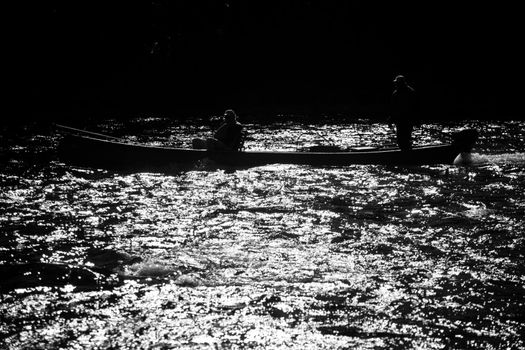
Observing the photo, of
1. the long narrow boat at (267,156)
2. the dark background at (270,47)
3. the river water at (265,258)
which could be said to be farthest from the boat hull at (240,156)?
the dark background at (270,47)

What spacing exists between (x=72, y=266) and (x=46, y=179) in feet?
22.4

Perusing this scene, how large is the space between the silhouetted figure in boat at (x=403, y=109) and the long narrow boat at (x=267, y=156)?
64 cm

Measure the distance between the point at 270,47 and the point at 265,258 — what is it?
3105cm

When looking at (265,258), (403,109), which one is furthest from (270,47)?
(265,258)

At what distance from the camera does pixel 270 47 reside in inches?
1540

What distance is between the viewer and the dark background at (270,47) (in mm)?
36812

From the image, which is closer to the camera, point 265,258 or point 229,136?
point 265,258

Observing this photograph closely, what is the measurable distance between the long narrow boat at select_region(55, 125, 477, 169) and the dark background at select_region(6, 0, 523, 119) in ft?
64.8

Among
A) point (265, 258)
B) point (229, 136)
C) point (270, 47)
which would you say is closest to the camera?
point (265, 258)

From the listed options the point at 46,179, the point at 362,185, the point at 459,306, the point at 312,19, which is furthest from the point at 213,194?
the point at 312,19

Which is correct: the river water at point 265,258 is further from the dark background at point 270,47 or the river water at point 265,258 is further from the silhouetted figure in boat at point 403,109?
the dark background at point 270,47

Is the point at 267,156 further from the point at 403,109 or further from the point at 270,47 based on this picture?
the point at 270,47

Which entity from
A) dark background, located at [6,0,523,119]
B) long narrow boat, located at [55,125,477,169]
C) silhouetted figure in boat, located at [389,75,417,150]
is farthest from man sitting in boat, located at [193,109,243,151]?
dark background, located at [6,0,523,119]

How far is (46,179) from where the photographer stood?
1533cm
